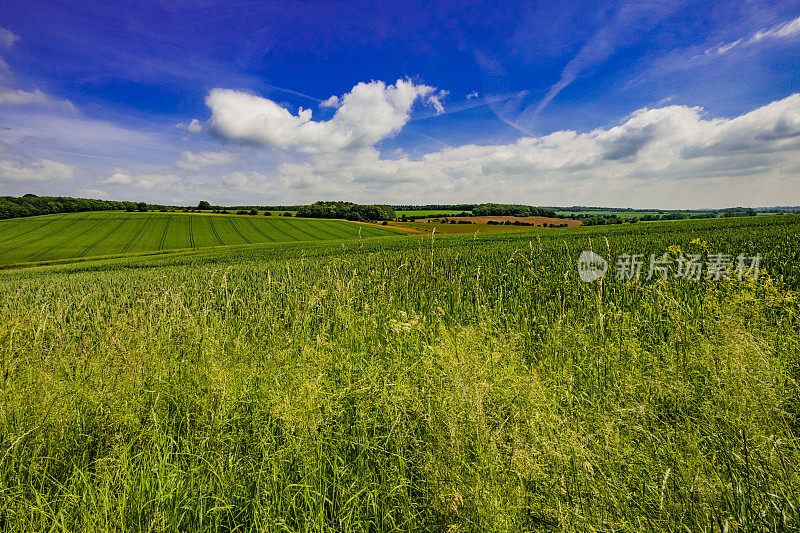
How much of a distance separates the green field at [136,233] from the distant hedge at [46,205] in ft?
44.2

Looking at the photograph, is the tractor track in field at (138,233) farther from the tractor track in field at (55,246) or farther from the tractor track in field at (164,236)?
the tractor track in field at (55,246)

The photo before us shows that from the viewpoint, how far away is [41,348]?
14.1ft

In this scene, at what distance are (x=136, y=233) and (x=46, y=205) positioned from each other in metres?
50.0

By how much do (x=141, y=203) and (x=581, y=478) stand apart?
12846 centimetres

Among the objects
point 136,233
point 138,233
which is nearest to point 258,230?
point 138,233

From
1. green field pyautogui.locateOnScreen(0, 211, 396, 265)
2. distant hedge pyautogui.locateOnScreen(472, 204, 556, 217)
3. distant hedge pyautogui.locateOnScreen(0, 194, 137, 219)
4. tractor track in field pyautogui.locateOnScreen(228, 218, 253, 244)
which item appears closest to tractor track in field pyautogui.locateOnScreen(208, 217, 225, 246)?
green field pyautogui.locateOnScreen(0, 211, 396, 265)

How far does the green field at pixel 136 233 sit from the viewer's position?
1809 inches

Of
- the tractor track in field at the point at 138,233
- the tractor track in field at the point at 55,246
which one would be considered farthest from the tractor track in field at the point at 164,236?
the tractor track in field at the point at 55,246

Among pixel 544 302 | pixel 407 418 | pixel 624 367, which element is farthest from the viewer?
pixel 544 302

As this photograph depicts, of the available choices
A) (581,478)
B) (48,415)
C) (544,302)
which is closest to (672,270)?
(544,302)

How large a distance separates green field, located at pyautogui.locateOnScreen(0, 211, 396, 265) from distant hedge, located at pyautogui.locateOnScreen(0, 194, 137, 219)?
13.5 meters

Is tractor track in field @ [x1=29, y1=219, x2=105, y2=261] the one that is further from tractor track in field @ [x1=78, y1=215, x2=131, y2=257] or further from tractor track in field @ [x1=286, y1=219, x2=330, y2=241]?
tractor track in field @ [x1=286, y1=219, x2=330, y2=241]

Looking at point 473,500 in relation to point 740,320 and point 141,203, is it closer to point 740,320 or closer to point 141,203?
point 740,320

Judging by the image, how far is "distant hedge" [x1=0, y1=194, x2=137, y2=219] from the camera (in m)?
74.8
